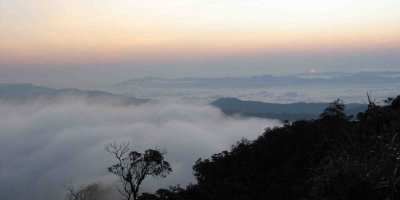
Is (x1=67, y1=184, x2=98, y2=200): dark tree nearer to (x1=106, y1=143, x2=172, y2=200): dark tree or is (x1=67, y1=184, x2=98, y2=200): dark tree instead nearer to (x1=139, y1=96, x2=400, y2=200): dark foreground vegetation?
(x1=106, y1=143, x2=172, y2=200): dark tree

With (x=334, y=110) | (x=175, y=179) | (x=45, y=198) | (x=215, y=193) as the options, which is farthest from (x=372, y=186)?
(x=45, y=198)

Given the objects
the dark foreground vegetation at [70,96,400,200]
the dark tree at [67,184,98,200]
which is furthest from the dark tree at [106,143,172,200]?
the dark tree at [67,184,98,200]

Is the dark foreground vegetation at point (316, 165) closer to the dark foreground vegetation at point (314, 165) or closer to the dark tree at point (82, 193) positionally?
the dark foreground vegetation at point (314, 165)

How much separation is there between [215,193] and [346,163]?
60.0 ft

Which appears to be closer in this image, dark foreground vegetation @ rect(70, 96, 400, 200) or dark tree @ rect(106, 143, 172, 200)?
dark foreground vegetation @ rect(70, 96, 400, 200)

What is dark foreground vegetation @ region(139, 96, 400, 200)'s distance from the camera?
7.59 metres

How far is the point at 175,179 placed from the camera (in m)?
164

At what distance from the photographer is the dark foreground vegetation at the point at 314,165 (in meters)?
7.60

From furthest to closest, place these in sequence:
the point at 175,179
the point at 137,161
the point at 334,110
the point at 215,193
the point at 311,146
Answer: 1. the point at 175,179
2. the point at 334,110
3. the point at 137,161
4. the point at 311,146
5. the point at 215,193

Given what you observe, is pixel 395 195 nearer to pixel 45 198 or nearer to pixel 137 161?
pixel 137 161

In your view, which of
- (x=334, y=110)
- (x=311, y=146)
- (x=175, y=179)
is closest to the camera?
(x=311, y=146)

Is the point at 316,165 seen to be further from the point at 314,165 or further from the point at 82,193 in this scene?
the point at 82,193

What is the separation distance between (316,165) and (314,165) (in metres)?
0.19

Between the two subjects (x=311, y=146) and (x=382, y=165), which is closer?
(x=382, y=165)
